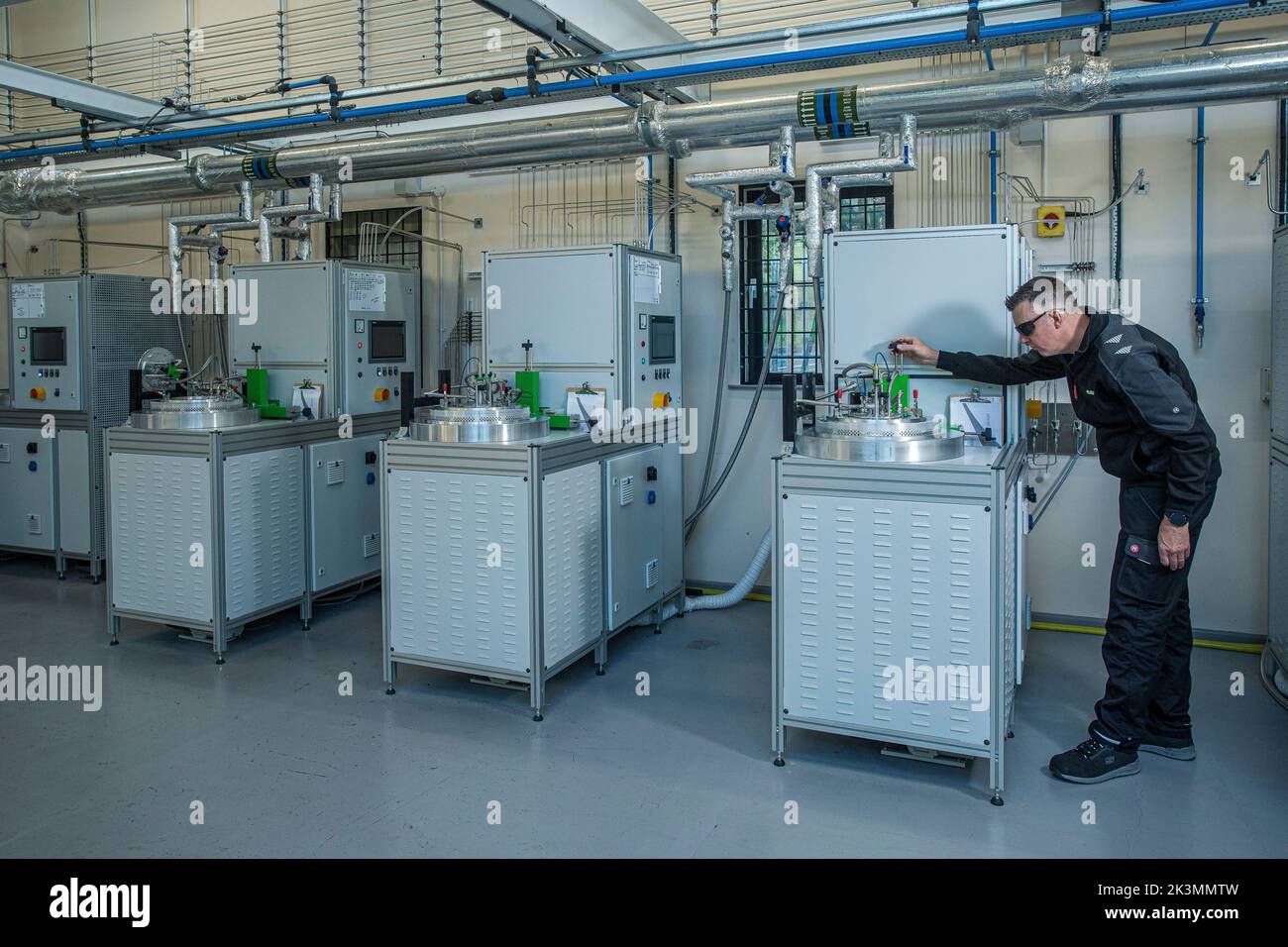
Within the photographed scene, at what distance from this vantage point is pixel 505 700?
3.65 m

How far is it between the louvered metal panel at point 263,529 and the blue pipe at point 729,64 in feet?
5.14

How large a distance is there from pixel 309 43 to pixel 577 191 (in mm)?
2070

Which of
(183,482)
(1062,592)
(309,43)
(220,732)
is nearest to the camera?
(220,732)

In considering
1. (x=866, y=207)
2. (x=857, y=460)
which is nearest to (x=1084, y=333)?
(x=857, y=460)

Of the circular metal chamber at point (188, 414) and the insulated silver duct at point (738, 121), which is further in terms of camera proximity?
the circular metal chamber at point (188, 414)

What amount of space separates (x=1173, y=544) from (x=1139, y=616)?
260 millimetres

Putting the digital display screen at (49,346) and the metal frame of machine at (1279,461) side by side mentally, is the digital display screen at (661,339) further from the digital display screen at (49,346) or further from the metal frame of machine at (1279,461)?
the digital display screen at (49,346)

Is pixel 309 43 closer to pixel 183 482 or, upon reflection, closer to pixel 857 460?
pixel 183 482

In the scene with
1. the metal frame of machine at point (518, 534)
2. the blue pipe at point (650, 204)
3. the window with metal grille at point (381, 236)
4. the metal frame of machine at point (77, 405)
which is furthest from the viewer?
the window with metal grille at point (381, 236)

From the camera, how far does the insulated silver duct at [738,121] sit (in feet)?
10.7

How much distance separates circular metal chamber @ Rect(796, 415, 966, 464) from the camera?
284 cm

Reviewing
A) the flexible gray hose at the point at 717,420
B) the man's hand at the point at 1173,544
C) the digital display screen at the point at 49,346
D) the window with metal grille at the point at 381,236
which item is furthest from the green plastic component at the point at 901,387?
the digital display screen at the point at 49,346

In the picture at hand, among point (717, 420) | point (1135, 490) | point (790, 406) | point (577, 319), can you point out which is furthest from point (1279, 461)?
point (577, 319)

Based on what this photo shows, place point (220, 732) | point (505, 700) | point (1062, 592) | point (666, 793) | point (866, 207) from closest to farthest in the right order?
point (666, 793) < point (220, 732) < point (505, 700) < point (1062, 592) < point (866, 207)
